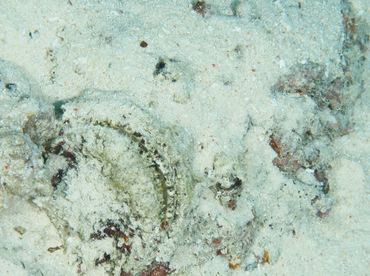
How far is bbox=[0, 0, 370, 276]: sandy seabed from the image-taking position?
2.38 meters

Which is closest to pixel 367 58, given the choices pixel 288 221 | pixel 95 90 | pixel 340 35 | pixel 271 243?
pixel 340 35

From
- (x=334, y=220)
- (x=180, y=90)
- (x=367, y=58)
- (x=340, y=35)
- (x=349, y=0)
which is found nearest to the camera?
(x=180, y=90)

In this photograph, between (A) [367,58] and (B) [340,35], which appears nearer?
(B) [340,35]

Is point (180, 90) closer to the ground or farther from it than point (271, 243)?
farther from it

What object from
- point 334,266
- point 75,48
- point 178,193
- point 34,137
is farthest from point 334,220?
point 75,48

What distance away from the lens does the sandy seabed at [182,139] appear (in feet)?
7.80

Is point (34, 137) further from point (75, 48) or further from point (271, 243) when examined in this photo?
point (271, 243)

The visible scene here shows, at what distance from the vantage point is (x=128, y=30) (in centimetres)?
314

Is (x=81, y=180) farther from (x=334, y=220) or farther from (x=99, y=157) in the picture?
(x=334, y=220)

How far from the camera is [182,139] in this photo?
2.55m

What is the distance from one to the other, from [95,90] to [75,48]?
0.75 metres

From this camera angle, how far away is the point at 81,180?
2422 millimetres

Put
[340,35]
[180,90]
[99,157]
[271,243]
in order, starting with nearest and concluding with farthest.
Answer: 1. [99,157]
2. [180,90]
3. [271,243]
4. [340,35]

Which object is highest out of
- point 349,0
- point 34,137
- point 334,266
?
point 349,0
